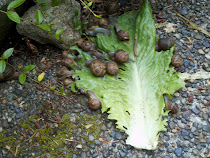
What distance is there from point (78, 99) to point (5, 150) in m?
1.23

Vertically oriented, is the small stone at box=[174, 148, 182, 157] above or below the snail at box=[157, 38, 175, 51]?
below

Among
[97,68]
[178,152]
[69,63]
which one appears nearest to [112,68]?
[97,68]

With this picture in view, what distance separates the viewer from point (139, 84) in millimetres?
3912

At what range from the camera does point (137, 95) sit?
12.5 ft

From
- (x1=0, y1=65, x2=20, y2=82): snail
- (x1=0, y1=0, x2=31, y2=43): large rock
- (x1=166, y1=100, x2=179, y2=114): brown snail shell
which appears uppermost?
(x1=0, y1=0, x2=31, y2=43): large rock

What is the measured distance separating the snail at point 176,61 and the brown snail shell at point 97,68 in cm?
111

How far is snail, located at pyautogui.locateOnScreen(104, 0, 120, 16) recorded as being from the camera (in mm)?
4406

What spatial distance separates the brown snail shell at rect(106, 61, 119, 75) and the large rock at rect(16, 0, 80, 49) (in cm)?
82

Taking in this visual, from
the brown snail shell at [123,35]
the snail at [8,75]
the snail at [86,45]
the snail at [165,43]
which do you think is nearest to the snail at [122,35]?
the brown snail shell at [123,35]

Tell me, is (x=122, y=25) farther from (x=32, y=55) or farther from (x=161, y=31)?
(x=32, y=55)

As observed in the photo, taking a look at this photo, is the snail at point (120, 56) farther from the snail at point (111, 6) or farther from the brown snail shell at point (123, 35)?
the snail at point (111, 6)

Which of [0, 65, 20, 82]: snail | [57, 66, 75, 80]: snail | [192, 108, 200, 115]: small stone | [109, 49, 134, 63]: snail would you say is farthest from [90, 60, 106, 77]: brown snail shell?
[192, 108, 200, 115]: small stone

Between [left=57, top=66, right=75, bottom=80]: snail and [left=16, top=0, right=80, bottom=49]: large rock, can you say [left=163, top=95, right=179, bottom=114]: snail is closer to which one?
[left=57, top=66, right=75, bottom=80]: snail

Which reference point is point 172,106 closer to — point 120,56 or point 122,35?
point 120,56
